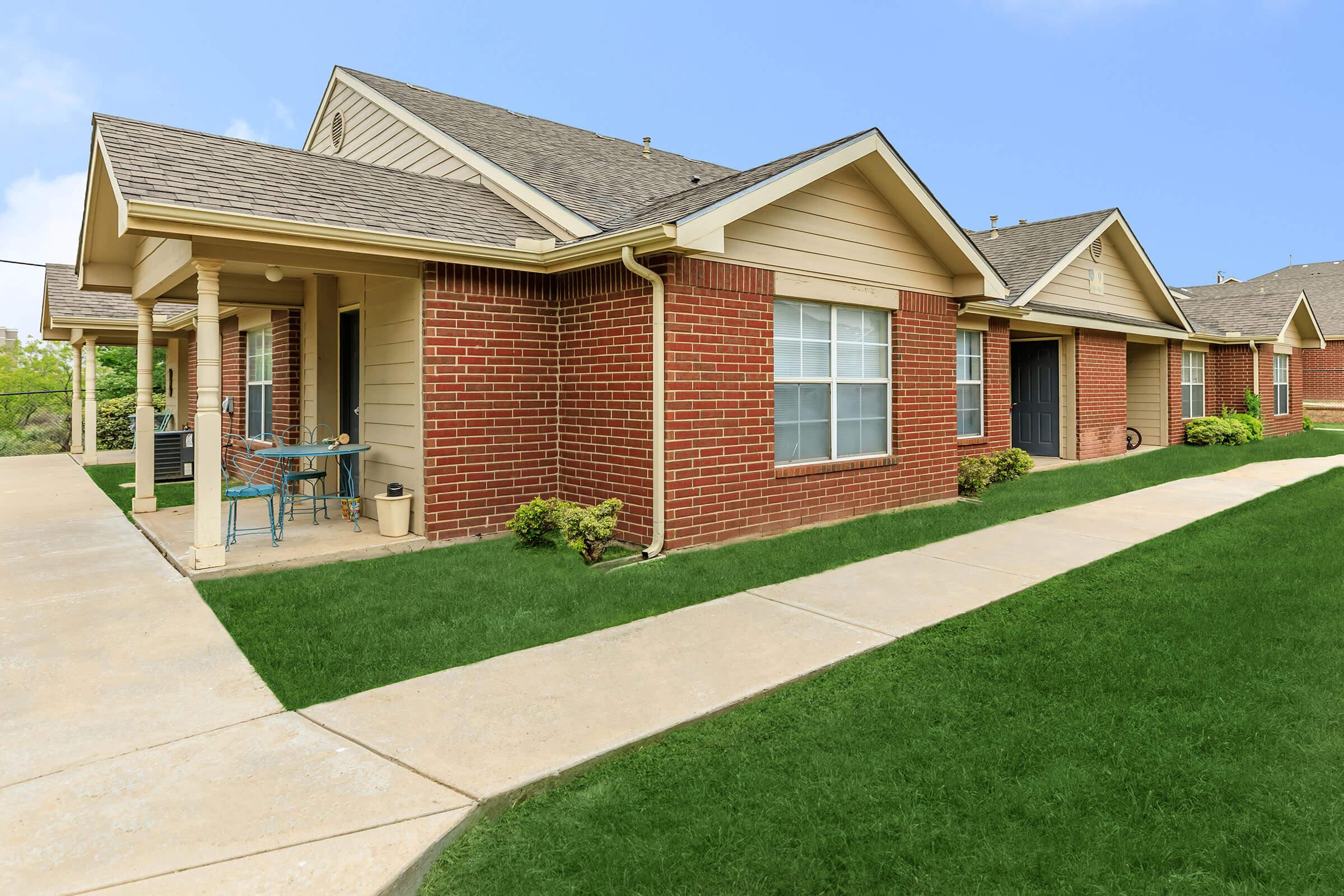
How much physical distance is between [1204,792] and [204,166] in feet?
26.5

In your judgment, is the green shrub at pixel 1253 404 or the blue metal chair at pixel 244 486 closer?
the blue metal chair at pixel 244 486

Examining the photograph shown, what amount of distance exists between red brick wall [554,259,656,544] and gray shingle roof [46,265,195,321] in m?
10.8

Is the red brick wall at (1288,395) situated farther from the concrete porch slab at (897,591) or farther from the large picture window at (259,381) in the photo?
the large picture window at (259,381)

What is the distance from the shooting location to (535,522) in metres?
7.40

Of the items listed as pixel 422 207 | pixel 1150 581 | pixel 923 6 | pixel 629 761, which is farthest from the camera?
pixel 923 6

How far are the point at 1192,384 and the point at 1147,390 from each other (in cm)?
213

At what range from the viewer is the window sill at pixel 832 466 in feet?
27.0

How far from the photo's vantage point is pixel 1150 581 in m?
6.10

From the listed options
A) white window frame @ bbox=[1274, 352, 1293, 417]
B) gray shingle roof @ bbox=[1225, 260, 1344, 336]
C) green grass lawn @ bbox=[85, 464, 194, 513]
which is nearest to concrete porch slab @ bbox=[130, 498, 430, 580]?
green grass lawn @ bbox=[85, 464, 194, 513]

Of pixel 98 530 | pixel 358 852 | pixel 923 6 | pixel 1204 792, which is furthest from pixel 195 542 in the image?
pixel 923 6

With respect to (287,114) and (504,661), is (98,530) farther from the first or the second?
(287,114)

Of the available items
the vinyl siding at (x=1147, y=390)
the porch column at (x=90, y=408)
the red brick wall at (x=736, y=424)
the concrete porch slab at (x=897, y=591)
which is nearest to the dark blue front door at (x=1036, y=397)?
the vinyl siding at (x=1147, y=390)

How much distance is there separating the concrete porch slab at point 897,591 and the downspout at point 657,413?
1.38 meters

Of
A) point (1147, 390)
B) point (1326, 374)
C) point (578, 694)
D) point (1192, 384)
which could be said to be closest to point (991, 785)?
point (578, 694)
